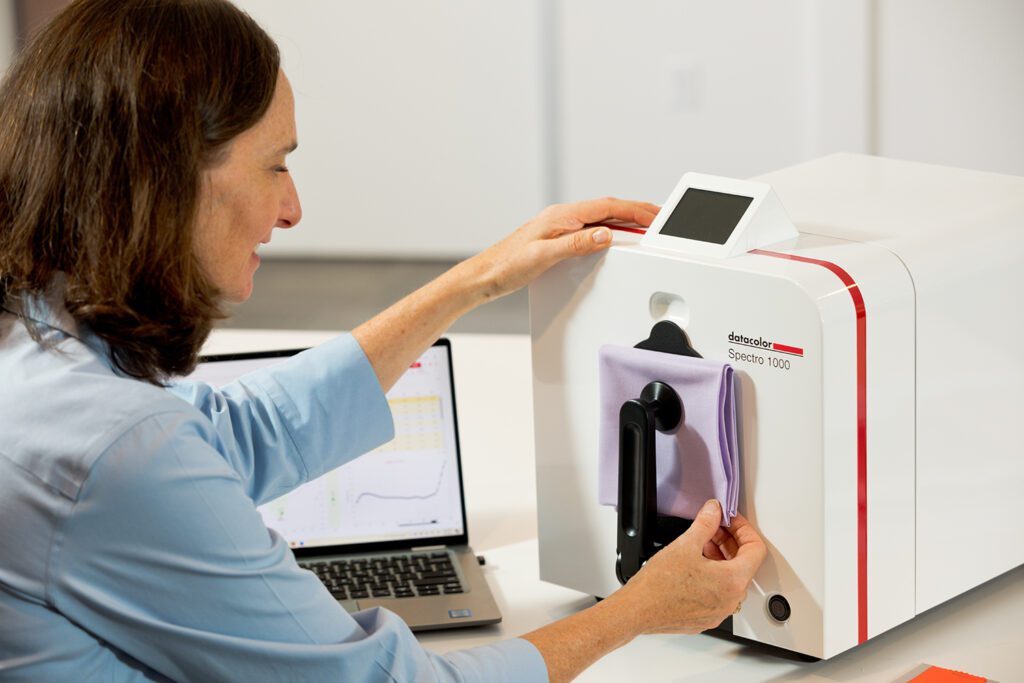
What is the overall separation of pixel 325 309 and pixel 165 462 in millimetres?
4106

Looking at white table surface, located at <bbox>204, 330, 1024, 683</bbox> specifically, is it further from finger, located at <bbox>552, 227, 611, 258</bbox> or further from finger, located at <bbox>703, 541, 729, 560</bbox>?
finger, located at <bbox>552, 227, 611, 258</bbox>

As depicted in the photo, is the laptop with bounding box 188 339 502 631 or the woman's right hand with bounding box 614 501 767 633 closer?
the woman's right hand with bounding box 614 501 767 633

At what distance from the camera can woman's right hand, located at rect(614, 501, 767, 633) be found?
46.8 inches

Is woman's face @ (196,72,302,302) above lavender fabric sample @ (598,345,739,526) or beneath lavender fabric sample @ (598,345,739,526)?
above

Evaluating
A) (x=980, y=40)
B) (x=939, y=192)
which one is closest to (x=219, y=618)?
(x=939, y=192)

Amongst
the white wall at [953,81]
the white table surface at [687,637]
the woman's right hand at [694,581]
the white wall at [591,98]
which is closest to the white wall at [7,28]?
the white wall at [591,98]

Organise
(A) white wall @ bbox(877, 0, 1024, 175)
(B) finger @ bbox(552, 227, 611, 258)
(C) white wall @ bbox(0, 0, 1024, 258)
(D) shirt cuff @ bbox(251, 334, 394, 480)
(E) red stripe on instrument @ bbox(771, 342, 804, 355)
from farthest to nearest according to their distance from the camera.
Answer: (C) white wall @ bbox(0, 0, 1024, 258)
(A) white wall @ bbox(877, 0, 1024, 175)
(D) shirt cuff @ bbox(251, 334, 394, 480)
(B) finger @ bbox(552, 227, 611, 258)
(E) red stripe on instrument @ bbox(771, 342, 804, 355)

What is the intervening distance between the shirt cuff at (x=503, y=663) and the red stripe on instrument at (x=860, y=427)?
0.31m

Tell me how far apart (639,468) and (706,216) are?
238 mm

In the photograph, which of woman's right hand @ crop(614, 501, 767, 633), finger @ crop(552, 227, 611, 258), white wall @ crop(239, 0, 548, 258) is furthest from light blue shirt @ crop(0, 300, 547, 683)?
white wall @ crop(239, 0, 548, 258)

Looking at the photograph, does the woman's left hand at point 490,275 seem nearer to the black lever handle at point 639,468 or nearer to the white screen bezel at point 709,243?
the white screen bezel at point 709,243

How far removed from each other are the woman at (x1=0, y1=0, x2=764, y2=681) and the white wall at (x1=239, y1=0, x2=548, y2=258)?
3.64 m

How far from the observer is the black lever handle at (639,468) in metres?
1.28

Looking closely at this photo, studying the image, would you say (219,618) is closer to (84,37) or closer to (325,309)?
(84,37)
